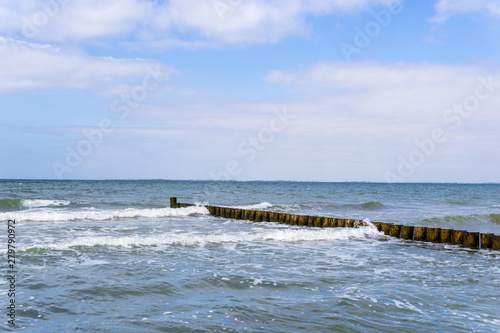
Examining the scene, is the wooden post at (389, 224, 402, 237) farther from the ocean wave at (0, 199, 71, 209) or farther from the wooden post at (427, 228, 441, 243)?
the ocean wave at (0, 199, 71, 209)

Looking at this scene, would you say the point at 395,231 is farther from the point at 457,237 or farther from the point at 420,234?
the point at 457,237

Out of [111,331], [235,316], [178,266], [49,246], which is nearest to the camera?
[111,331]

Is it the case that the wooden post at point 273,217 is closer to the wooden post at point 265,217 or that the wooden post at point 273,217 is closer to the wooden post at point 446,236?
the wooden post at point 265,217

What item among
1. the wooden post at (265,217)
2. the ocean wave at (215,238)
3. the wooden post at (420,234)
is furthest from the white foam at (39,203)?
the wooden post at (420,234)

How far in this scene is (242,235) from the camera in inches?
583

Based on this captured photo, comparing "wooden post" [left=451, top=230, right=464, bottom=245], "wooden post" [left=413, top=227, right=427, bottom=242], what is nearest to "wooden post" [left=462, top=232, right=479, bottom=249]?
"wooden post" [left=451, top=230, right=464, bottom=245]

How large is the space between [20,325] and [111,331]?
1.34 meters

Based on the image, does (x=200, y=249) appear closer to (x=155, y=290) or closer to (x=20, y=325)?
(x=155, y=290)

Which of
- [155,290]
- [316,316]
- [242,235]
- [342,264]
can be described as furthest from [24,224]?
[316,316]

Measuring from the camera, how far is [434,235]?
14742 mm

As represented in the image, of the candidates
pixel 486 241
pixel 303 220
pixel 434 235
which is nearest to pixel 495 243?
pixel 486 241

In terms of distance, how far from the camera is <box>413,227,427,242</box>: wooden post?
49.1 feet

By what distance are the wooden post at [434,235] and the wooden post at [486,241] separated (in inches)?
55.0

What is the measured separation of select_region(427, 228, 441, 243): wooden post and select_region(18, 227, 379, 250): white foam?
7.18 feet
